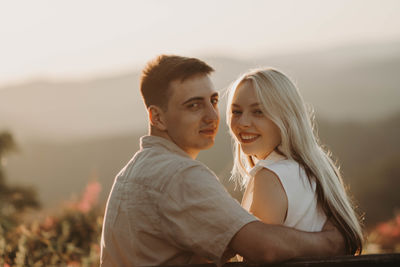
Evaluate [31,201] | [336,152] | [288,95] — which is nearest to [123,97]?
[336,152]

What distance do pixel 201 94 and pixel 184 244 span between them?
3.11ft

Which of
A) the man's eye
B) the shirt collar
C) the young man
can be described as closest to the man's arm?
the young man

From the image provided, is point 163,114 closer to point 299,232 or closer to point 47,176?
point 299,232

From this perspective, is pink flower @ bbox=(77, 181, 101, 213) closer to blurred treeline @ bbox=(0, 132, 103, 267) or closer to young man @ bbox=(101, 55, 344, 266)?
blurred treeline @ bbox=(0, 132, 103, 267)

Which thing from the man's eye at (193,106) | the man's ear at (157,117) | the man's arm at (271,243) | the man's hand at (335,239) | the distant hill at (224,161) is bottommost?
the distant hill at (224,161)

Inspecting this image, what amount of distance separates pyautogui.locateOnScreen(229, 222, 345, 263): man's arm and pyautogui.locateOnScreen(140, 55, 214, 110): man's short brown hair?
1.00m

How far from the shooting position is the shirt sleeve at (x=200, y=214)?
2.21 meters

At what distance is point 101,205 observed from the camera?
742 centimetres

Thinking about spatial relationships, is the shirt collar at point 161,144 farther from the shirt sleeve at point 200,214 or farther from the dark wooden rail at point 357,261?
the dark wooden rail at point 357,261

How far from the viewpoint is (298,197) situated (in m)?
2.71

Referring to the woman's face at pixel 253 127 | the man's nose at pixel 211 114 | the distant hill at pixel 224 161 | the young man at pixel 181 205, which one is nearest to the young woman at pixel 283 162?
the woman's face at pixel 253 127

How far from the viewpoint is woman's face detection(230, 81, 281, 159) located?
3080 millimetres

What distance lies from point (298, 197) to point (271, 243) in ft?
2.01

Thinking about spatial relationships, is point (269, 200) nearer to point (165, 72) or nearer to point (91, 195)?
point (165, 72)
